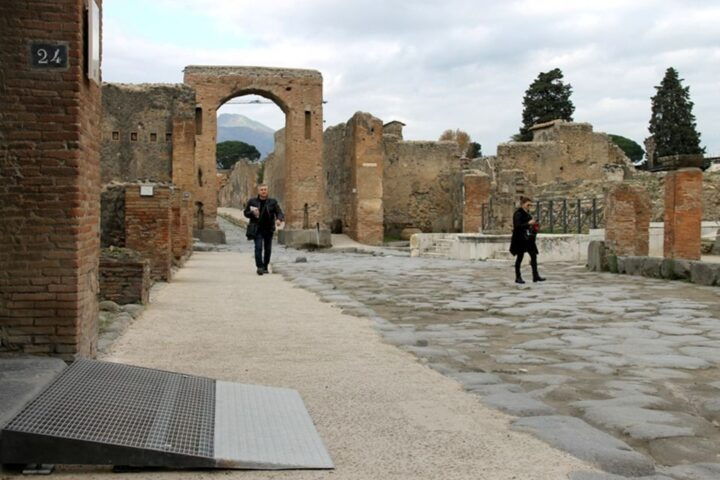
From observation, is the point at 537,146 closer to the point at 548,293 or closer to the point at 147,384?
the point at 548,293

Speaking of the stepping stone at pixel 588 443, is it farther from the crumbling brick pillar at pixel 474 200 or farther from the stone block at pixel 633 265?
the crumbling brick pillar at pixel 474 200

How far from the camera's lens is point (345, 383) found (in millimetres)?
4883

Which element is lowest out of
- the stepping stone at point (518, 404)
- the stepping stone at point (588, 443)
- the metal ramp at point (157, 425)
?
the stepping stone at point (518, 404)

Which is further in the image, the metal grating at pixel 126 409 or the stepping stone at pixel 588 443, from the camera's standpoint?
the stepping stone at pixel 588 443

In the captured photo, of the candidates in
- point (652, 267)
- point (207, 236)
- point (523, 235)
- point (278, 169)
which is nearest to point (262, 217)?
point (523, 235)

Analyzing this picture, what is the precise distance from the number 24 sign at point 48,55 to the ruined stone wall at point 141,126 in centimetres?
1610

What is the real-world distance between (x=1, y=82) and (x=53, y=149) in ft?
1.47

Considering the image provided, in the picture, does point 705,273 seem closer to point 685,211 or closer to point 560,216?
point 685,211

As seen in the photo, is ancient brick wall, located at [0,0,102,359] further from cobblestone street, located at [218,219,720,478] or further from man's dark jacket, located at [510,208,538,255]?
man's dark jacket, located at [510,208,538,255]

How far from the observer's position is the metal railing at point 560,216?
23219 mm

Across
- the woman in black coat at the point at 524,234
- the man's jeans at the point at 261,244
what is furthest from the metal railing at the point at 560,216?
the man's jeans at the point at 261,244

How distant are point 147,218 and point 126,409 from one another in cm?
758

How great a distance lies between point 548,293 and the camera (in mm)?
11062

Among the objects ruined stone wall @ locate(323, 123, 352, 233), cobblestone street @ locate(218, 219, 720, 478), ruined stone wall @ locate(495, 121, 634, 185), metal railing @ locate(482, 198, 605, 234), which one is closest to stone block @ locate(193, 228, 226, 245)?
ruined stone wall @ locate(323, 123, 352, 233)
